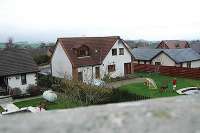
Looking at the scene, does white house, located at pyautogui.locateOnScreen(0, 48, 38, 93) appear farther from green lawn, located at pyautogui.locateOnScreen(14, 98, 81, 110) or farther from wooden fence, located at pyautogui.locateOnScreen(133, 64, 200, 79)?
wooden fence, located at pyautogui.locateOnScreen(133, 64, 200, 79)

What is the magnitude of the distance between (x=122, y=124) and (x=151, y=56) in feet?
156

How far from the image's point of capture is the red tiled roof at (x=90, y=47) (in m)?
36.3

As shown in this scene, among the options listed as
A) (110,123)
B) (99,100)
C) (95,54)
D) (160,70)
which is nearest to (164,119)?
(110,123)

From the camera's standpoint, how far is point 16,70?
31938 millimetres

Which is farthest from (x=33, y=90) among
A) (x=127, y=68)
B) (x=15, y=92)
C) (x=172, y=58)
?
(x=172, y=58)

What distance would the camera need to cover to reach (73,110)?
1590mm

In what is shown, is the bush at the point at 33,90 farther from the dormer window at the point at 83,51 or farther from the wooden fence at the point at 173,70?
the wooden fence at the point at 173,70

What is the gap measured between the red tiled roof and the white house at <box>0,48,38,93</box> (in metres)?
4.71

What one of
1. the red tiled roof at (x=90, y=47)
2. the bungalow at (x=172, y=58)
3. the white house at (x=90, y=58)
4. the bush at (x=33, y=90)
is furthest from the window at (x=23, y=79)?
the bungalow at (x=172, y=58)

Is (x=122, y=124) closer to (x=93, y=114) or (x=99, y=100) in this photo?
(x=93, y=114)

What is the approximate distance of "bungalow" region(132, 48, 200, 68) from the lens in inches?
1746

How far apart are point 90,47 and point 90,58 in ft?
6.72

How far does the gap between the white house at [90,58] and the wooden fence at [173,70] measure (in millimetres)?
4315

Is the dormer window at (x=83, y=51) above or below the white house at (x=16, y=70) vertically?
above
